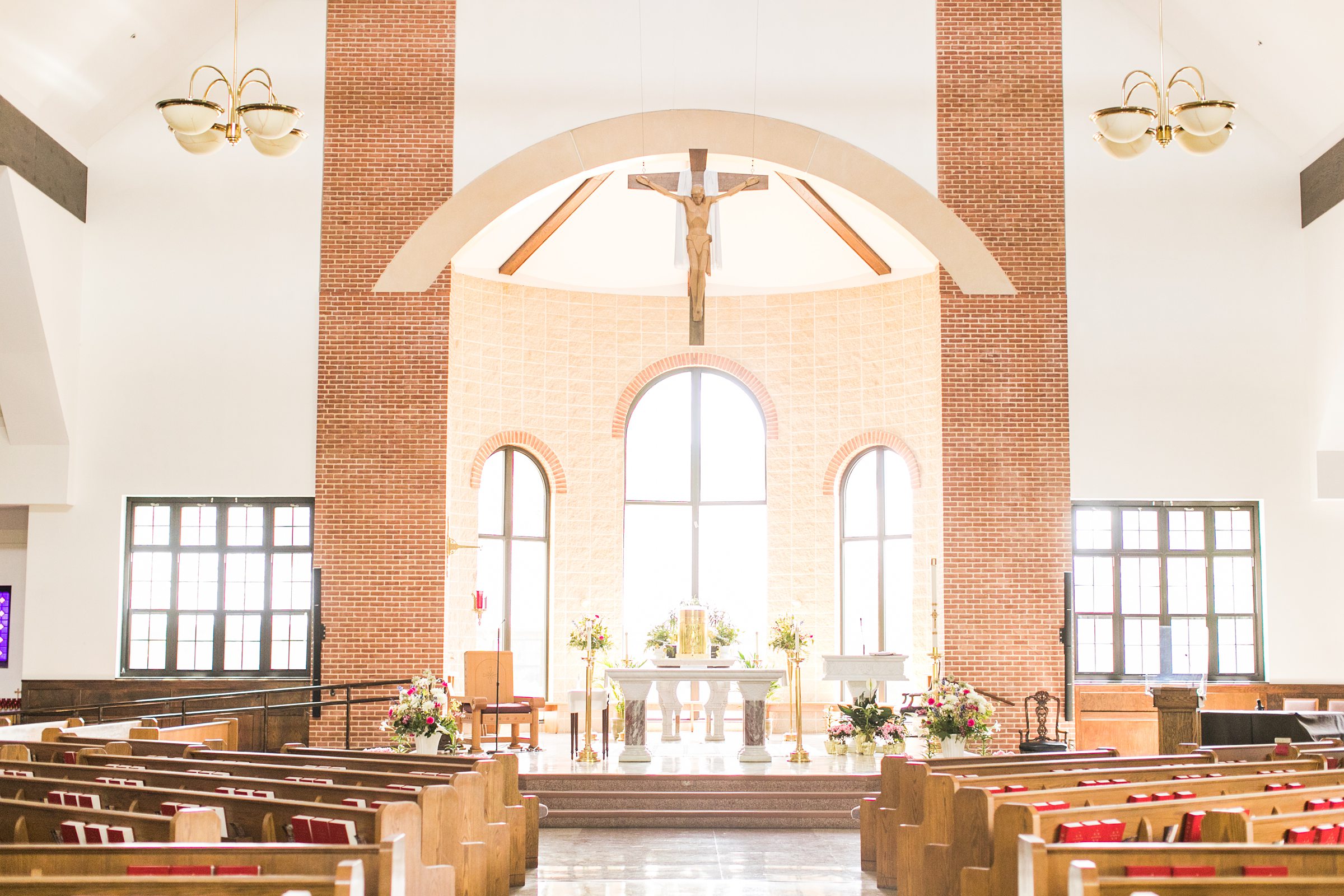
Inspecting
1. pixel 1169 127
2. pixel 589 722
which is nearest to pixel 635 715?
pixel 589 722

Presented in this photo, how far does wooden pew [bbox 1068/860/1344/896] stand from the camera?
3191 millimetres

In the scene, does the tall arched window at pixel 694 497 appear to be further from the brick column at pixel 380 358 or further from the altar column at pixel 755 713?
the altar column at pixel 755 713

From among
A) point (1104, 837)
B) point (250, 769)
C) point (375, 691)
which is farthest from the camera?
point (375, 691)

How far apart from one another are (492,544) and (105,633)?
395 cm

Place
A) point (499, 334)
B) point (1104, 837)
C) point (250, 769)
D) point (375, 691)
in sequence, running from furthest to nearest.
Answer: point (499, 334)
point (375, 691)
point (250, 769)
point (1104, 837)

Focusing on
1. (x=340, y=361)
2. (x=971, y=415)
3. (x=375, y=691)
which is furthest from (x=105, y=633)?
(x=971, y=415)

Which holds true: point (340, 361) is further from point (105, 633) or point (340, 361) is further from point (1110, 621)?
point (1110, 621)

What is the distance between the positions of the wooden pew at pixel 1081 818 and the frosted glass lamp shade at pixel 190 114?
646cm

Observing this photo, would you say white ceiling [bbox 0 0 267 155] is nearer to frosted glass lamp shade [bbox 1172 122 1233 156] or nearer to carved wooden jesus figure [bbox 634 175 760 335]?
carved wooden jesus figure [bbox 634 175 760 335]

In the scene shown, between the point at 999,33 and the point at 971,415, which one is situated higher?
the point at 999,33

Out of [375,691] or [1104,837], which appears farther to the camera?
[375,691]

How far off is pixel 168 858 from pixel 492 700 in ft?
26.3

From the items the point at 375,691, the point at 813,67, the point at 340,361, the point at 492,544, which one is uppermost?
the point at 813,67

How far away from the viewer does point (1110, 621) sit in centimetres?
1139
